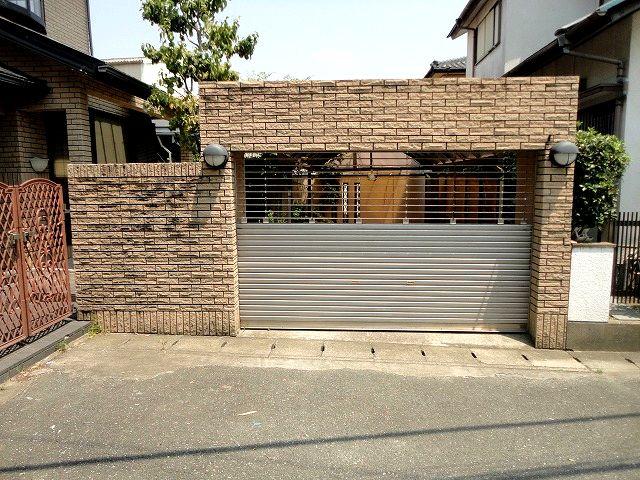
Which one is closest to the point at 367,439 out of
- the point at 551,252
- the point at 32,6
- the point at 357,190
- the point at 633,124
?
the point at 357,190

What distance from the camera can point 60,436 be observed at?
3.87m

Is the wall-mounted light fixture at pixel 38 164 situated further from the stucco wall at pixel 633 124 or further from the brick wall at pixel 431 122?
the stucco wall at pixel 633 124

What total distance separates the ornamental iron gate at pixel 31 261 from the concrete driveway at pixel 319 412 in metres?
0.63

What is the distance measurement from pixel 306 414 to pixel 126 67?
20.8m

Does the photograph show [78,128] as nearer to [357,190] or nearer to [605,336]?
[357,190]

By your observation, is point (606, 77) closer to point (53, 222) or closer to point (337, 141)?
point (337, 141)

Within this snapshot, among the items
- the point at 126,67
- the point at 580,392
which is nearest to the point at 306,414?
the point at 580,392

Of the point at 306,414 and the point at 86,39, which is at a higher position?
the point at 86,39

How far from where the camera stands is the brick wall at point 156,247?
6.21m

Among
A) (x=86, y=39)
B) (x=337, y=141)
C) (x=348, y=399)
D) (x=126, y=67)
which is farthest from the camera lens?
(x=126, y=67)

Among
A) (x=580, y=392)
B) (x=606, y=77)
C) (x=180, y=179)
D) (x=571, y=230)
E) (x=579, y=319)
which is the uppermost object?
(x=606, y=77)

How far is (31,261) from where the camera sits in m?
5.75

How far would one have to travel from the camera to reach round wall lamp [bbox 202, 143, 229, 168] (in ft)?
19.4

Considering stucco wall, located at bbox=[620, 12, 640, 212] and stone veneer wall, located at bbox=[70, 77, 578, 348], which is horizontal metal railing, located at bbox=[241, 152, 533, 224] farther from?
stucco wall, located at bbox=[620, 12, 640, 212]
